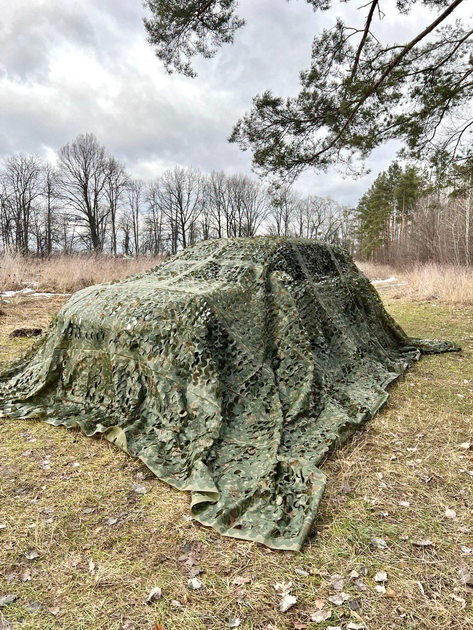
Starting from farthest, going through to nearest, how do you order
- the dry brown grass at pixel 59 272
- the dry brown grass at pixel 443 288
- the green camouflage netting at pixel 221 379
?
the dry brown grass at pixel 59 272, the dry brown grass at pixel 443 288, the green camouflage netting at pixel 221 379

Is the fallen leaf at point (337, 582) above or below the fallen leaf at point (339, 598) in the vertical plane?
above

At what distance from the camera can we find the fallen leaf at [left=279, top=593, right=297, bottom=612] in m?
1.43

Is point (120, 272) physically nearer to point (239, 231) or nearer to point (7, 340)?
point (7, 340)

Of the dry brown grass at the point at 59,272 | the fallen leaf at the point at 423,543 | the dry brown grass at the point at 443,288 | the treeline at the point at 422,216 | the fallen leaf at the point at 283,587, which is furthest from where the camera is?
the dry brown grass at the point at 59,272

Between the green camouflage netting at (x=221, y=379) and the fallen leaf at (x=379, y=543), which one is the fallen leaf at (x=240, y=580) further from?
the fallen leaf at (x=379, y=543)

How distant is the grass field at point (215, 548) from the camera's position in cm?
142

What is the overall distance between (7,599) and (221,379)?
5.58ft

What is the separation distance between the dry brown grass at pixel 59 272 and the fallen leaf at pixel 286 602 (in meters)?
10.7

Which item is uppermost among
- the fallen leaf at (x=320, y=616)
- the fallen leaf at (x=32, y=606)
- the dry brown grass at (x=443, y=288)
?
the dry brown grass at (x=443, y=288)

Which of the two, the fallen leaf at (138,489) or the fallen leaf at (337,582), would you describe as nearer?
the fallen leaf at (337,582)

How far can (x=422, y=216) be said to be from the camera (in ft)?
74.0

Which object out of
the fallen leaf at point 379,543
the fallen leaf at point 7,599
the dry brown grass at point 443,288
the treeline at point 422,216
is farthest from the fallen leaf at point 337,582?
the dry brown grass at point 443,288

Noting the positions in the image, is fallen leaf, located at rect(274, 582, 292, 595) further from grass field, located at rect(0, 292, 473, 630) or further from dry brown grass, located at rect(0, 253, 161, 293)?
A: dry brown grass, located at rect(0, 253, 161, 293)

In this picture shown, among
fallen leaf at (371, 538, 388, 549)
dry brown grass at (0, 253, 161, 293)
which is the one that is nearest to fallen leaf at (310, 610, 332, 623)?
fallen leaf at (371, 538, 388, 549)
